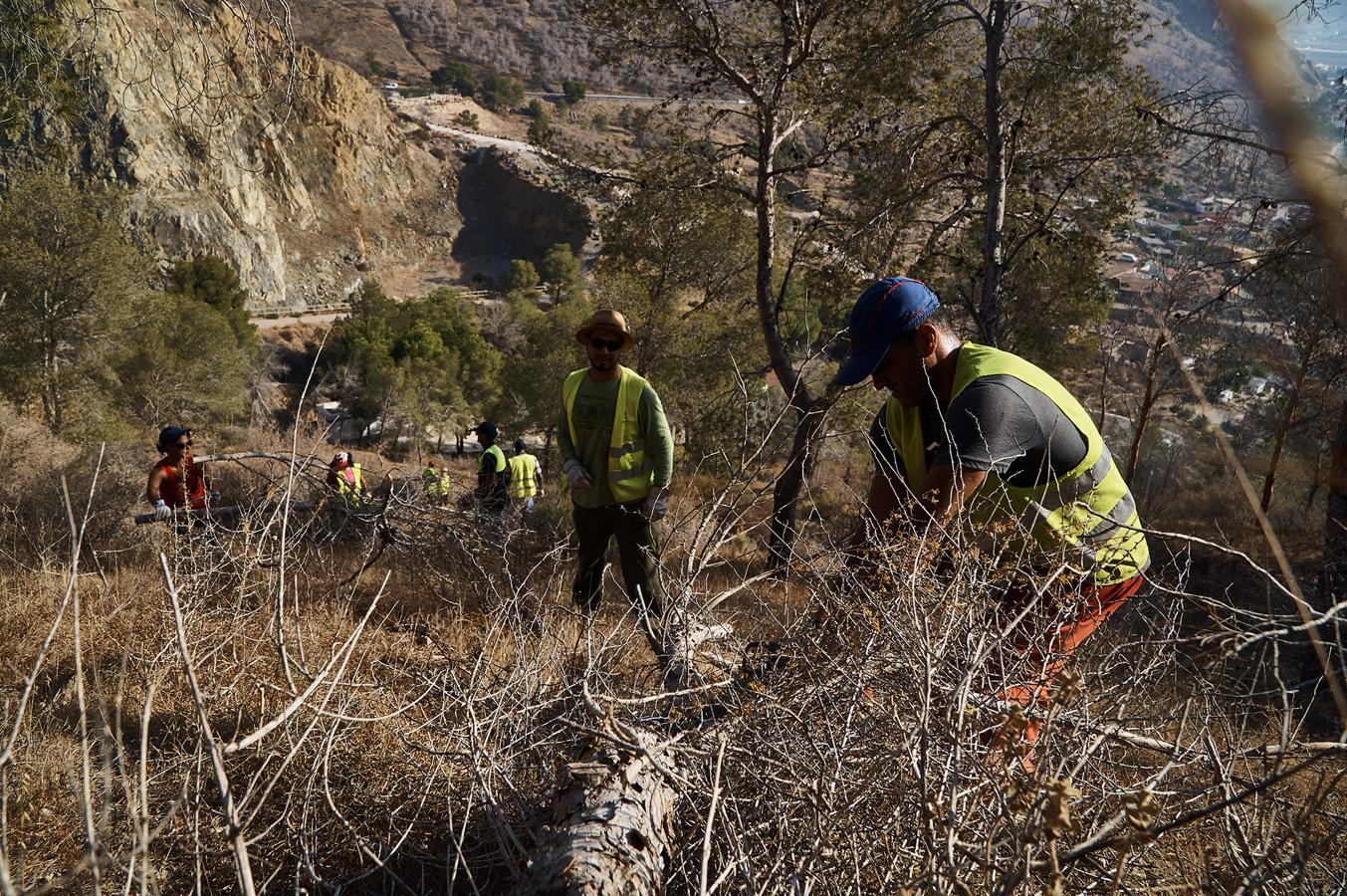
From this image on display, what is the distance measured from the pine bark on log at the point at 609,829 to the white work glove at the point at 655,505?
1.92 metres

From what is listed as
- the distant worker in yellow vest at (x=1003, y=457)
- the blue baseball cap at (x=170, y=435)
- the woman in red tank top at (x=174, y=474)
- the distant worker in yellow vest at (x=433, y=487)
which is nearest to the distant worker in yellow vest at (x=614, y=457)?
the distant worker in yellow vest at (x=433, y=487)

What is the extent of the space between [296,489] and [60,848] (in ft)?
16.5

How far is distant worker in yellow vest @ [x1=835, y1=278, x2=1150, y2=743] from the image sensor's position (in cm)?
215

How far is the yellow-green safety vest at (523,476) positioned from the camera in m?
7.65

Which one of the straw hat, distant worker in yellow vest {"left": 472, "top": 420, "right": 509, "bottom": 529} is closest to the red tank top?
distant worker in yellow vest {"left": 472, "top": 420, "right": 509, "bottom": 529}

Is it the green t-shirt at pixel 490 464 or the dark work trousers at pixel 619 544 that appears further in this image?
the green t-shirt at pixel 490 464

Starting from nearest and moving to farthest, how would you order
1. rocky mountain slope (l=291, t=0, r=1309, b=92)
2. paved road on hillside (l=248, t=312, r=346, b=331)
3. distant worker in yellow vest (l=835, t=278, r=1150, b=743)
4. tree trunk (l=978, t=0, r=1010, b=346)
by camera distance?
distant worker in yellow vest (l=835, t=278, r=1150, b=743) → tree trunk (l=978, t=0, r=1010, b=346) → paved road on hillside (l=248, t=312, r=346, b=331) → rocky mountain slope (l=291, t=0, r=1309, b=92)

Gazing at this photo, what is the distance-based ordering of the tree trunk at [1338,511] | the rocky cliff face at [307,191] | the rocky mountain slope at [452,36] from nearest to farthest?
the tree trunk at [1338,511], the rocky cliff face at [307,191], the rocky mountain slope at [452,36]

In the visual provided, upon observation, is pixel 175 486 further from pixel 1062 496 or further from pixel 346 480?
pixel 1062 496

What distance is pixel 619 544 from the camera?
4.09 meters

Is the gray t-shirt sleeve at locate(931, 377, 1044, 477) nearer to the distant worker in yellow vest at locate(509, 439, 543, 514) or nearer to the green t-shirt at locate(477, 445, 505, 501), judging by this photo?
the green t-shirt at locate(477, 445, 505, 501)

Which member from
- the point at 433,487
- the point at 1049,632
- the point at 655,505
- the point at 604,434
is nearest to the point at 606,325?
the point at 604,434

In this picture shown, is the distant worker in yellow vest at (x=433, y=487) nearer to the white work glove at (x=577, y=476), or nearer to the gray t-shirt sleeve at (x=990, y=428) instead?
the white work glove at (x=577, y=476)

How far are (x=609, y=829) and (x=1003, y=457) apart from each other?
1.30 m
